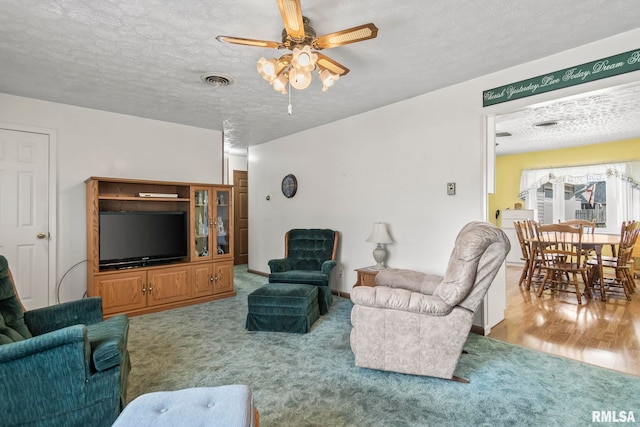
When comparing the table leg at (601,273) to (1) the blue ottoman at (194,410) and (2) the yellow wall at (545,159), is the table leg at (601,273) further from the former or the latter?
(1) the blue ottoman at (194,410)

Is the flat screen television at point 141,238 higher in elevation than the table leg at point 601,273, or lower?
higher

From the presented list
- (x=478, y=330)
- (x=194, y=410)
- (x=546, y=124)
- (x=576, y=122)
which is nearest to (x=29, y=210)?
(x=194, y=410)

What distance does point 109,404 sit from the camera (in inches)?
64.2

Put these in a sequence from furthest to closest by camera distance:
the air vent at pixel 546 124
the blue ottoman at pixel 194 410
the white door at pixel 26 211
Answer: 1. the air vent at pixel 546 124
2. the white door at pixel 26 211
3. the blue ottoman at pixel 194 410

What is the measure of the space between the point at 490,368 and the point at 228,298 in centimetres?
329

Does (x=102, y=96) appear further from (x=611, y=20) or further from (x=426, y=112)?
(x=611, y=20)

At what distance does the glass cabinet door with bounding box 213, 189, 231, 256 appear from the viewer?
452 centimetres

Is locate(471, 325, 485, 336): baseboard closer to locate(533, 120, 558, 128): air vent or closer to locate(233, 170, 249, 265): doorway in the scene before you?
locate(533, 120, 558, 128): air vent

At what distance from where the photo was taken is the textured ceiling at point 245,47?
80.9 inches

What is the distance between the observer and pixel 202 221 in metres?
4.45

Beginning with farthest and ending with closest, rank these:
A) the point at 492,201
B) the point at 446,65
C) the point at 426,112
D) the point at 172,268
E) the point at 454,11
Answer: the point at 492,201 < the point at 172,268 < the point at 426,112 < the point at 446,65 < the point at 454,11

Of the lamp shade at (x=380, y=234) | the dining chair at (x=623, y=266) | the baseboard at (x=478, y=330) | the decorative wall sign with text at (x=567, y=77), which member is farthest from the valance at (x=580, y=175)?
the baseboard at (x=478, y=330)

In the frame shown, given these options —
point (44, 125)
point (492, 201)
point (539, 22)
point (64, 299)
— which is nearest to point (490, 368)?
point (539, 22)

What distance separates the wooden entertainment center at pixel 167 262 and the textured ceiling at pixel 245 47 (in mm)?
1116
